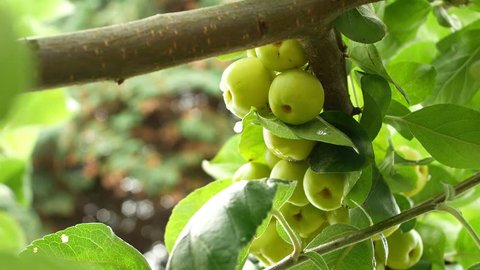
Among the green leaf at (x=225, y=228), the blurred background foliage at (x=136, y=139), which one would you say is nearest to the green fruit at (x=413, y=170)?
the green leaf at (x=225, y=228)

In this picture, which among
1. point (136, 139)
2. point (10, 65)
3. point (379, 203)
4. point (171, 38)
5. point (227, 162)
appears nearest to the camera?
point (10, 65)

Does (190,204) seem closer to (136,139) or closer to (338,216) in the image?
(338,216)

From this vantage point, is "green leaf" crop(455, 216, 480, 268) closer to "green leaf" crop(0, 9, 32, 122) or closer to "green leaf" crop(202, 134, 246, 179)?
"green leaf" crop(202, 134, 246, 179)

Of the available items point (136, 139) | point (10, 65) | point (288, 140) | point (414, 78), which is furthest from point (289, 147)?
point (136, 139)

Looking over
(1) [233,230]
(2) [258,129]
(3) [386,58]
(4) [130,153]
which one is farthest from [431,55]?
(4) [130,153]

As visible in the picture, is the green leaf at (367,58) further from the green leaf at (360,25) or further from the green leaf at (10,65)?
the green leaf at (10,65)

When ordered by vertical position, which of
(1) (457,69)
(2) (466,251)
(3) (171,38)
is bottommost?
(2) (466,251)
